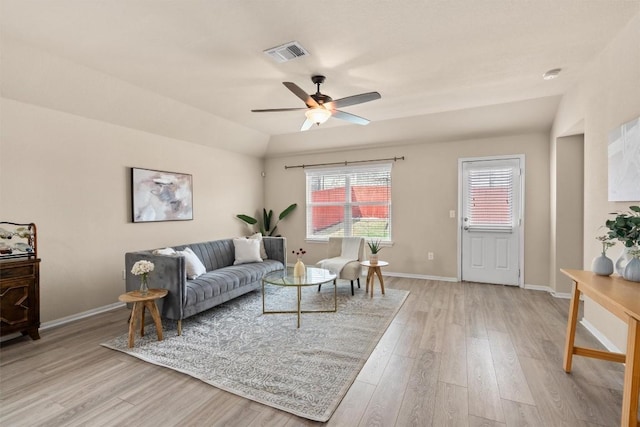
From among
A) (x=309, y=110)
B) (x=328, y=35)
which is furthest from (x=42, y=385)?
(x=328, y=35)

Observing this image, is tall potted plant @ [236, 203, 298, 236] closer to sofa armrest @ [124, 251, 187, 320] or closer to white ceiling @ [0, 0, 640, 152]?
white ceiling @ [0, 0, 640, 152]

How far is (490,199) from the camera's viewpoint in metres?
4.85

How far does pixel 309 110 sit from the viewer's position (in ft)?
10.2

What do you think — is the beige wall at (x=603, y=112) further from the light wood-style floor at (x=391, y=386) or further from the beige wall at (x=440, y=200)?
the beige wall at (x=440, y=200)

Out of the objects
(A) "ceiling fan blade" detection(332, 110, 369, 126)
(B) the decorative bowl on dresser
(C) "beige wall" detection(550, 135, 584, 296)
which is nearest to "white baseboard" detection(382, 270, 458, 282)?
(C) "beige wall" detection(550, 135, 584, 296)

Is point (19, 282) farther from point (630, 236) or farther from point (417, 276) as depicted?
point (417, 276)

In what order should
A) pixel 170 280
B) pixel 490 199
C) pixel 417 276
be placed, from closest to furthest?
pixel 170 280, pixel 490 199, pixel 417 276

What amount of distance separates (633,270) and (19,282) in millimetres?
4991

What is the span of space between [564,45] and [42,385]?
16.5ft

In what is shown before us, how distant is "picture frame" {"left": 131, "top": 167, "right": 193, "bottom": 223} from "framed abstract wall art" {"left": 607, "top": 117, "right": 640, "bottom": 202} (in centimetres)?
517

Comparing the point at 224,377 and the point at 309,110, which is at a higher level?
the point at 309,110

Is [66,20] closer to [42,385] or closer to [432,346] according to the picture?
[42,385]

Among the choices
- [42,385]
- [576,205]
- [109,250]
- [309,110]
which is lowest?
[42,385]

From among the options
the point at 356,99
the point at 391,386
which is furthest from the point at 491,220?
the point at 391,386
